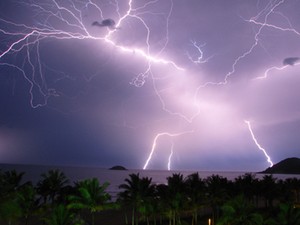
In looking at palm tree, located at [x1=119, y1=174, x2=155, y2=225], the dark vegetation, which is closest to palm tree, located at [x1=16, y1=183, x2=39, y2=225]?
the dark vegetation

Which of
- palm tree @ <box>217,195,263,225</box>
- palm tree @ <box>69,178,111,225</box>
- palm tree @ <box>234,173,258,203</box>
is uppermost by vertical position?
palm tree @ <box>234,173,258,203</box>

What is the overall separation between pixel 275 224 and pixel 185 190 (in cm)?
1708

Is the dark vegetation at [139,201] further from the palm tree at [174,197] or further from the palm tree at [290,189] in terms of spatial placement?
the palm tree at [290,189]

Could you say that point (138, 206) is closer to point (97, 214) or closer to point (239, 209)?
point (97, 214)

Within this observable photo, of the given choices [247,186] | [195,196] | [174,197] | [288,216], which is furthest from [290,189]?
[288,216]

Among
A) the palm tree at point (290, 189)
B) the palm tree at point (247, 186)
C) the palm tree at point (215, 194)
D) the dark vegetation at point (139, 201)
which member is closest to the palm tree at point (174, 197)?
the dark vegetation at point (139, 201)

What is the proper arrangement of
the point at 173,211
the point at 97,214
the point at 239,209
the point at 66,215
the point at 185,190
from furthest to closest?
the point at 97,214 < the point at 185,190 < the point at 173,211 < the point at 239,209 < the point at 66,215

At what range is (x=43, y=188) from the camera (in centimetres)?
4416

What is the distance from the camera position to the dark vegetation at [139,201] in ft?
101

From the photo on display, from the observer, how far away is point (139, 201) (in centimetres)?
4244

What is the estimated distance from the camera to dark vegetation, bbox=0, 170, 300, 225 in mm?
30859

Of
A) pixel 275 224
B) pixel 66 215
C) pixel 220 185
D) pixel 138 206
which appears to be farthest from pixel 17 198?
pixel 220 185

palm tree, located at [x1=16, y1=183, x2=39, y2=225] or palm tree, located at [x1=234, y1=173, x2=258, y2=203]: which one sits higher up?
palm tree, located at [x1=234, y1=173, x2=258, y2=203]

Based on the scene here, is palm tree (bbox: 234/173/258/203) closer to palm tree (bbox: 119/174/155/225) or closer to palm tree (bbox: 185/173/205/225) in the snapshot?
palm tree (bbox: 185/173/205/225)
